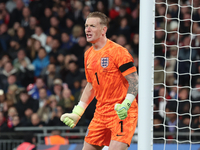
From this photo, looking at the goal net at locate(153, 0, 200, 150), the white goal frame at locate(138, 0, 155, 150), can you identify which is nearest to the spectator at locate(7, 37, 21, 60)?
the goal net at locate(153, 0, 200, 150)

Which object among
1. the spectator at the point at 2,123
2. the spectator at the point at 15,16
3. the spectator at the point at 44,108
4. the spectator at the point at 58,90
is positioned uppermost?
the spectator at the point at 15,16

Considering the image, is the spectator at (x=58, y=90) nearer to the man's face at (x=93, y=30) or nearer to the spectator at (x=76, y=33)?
the spectator at (x=76, y=33)

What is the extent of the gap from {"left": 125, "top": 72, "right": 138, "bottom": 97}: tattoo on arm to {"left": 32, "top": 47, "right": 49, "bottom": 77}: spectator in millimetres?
5246

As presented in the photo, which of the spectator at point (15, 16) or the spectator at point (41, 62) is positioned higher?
the spectator at point (15, 16)

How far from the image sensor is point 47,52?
9.07 meters

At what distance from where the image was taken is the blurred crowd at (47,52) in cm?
776

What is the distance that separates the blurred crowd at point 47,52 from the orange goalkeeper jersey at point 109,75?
3.19 metres

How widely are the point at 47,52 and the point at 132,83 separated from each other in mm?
5527

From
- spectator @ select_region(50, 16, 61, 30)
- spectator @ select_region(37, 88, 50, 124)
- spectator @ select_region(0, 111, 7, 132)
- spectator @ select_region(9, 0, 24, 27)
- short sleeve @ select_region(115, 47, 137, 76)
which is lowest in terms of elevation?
spectator @ select_region(0, 111, 7, 132)

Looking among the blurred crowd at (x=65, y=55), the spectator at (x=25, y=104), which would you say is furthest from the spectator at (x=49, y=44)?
the spectator at (x=25, y=104)

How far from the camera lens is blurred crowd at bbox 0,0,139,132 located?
7.76m

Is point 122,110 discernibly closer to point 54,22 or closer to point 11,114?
point 11,114

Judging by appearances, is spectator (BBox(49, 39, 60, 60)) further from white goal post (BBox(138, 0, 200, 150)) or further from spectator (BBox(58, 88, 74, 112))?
white goal post (BBox(138, 0, 200, 150))

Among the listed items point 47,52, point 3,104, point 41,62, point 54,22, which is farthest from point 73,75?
point 54,22
